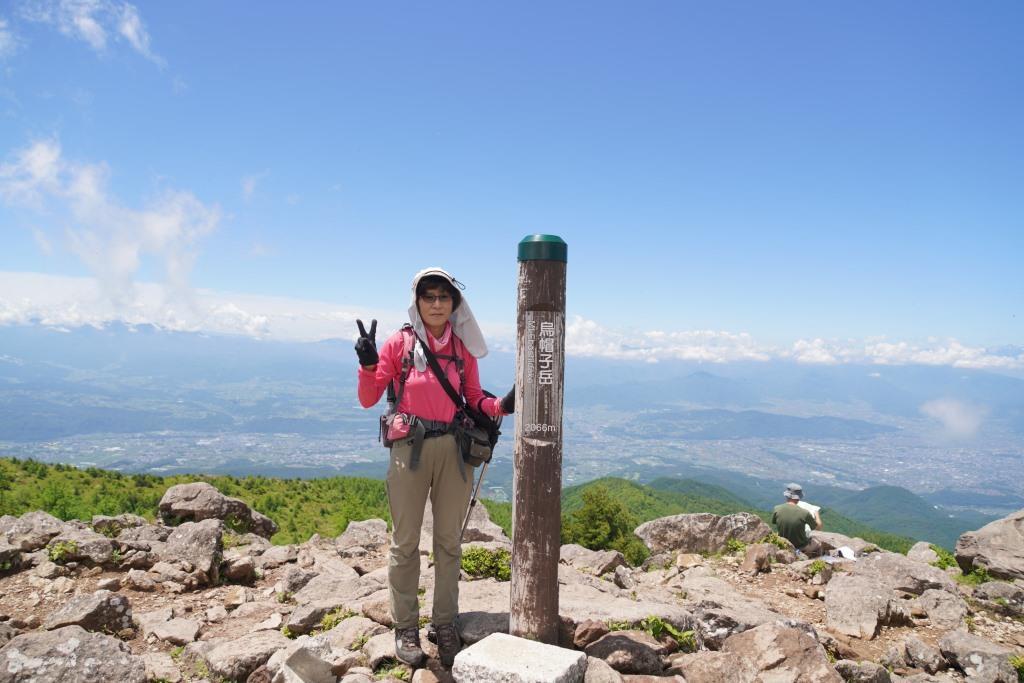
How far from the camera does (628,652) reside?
523 centimetres

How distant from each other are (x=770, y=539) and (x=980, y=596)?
3972mm

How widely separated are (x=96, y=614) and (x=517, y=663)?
571 centimetres

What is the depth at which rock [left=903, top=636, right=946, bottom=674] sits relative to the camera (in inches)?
278

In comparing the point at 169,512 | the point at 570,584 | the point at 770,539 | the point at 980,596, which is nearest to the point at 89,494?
the point at 169,512

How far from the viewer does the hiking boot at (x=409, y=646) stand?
5121mm

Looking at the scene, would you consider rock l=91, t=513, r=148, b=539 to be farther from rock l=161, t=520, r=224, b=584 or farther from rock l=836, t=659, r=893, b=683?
rock l=836, t=659, r=893, b=683

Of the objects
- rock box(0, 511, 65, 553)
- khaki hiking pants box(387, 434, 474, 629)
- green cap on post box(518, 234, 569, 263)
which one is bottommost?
rock box(0, 511, 65, 553)

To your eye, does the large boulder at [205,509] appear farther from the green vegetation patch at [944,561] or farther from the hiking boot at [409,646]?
the green vegetation patch at [944,561]

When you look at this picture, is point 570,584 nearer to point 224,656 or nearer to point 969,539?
point 224,656

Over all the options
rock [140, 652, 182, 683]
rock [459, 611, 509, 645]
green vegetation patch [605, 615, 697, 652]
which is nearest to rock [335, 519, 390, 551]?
rock [140, 652, 182, 683]

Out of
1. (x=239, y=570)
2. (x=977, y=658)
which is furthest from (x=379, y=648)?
(x=977, y=658)

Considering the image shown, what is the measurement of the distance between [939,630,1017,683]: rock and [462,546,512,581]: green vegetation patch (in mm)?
5974

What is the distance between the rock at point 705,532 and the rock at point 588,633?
31.1 ft

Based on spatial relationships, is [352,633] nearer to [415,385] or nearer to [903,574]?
[415,385]
